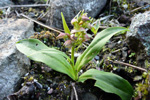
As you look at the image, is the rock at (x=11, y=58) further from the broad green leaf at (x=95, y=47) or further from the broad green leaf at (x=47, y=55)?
the broad green leaf at (x=95, y=47)

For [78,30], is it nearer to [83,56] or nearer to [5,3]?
[83,56]

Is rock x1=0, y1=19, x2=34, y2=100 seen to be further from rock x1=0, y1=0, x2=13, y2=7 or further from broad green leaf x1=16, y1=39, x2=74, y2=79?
rock x1=0, y1=0, x2=13, y2=7

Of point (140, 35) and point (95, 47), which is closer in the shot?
point (95, 47)

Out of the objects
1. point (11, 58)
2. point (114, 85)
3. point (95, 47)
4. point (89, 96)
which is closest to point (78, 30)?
point (95, 47)

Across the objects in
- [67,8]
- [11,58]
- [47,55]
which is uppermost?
[67,8]

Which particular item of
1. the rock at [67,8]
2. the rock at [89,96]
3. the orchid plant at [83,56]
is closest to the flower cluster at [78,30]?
the orchid plant at [83,56]

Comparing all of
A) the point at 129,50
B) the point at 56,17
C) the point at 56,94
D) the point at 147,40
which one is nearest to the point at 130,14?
the point at 129,50
